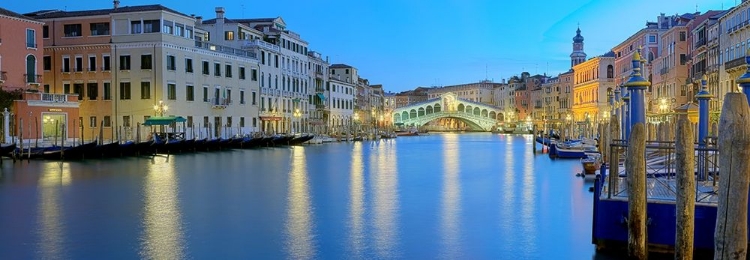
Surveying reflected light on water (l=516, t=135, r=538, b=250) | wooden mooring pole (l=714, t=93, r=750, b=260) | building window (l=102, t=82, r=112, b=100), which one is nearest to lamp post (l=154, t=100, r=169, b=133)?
building window (l=102, t=82, r=112, b=100)

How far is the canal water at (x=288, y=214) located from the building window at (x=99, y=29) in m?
11.6

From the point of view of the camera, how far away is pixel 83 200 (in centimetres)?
1175

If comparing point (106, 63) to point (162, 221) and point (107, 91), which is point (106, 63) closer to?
point (107, 91)

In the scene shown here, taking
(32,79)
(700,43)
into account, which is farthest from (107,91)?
(700,43)

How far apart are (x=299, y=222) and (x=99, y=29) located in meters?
22.0

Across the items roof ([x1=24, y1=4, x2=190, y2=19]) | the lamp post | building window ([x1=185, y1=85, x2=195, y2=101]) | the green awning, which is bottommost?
the green awning

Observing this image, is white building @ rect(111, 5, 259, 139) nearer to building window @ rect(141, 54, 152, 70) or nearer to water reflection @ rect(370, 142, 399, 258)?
building window @ rect(141, 54, 152, 70)

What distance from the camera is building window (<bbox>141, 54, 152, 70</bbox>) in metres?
28.3

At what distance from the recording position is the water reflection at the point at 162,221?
770 cm

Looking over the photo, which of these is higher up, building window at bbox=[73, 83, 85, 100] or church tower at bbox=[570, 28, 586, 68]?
church tower at bbox=[570, 28, 586, 68]

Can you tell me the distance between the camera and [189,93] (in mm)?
30172

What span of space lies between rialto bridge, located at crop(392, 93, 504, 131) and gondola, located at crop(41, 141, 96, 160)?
187 feet

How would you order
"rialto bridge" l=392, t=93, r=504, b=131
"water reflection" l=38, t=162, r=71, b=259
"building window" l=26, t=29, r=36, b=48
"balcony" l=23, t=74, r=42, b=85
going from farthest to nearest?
"rialto bridge" l=392, t=93, r=504, b=131 < "building window" l=26, t=29, r=36, b=48 < "balcony" l=23, t=74, r=42, b=85 < "water reflection" l=38, t=162, r=71, b=259

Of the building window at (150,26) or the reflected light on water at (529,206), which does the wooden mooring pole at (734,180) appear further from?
the building window at (150,26)
